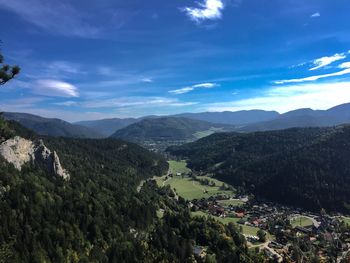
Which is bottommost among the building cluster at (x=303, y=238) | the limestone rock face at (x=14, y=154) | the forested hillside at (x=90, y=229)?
the building cluster at (x=303, y=238)

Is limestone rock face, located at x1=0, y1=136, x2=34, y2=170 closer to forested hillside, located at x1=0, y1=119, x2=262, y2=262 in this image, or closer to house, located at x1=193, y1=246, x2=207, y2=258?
forested hillside, located at x1=0, y1=119, x2=262, y2=262

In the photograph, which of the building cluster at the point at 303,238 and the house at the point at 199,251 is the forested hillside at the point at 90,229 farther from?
the building cluster at the point at 303,238

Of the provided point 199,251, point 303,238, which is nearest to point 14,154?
point 199,251

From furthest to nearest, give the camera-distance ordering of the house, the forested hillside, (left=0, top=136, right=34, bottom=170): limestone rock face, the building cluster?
1. (left=0, top=136, right=34, bottom=170): limestone rock face
2. the building cluster
3. the house
4. the forested hillside

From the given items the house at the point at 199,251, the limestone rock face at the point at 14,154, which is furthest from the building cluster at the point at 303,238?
the limestone rock face at the point at 14,154

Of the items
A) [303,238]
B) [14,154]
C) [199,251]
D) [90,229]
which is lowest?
[303,238]

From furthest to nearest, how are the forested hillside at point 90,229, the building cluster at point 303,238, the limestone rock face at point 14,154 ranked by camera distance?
the limestone rock face at point 14,154 → the building cluster at point 303,238 → the forested hillside at point 90,229

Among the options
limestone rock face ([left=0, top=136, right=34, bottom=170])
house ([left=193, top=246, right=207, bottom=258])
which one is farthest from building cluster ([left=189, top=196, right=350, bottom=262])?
limestone rock face ([left=0, top=136, right=34, bottom=170])

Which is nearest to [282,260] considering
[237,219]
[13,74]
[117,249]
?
[117,249]

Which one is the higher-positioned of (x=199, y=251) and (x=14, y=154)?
(x=14, y=154)

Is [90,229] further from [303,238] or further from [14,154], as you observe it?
[303,238]

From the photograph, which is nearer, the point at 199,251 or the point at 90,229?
the point at 199,251

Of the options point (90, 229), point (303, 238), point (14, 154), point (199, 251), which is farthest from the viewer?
point (14, 154)

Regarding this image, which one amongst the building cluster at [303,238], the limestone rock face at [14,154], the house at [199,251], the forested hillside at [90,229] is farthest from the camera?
the limestone rock face at [14,154]
